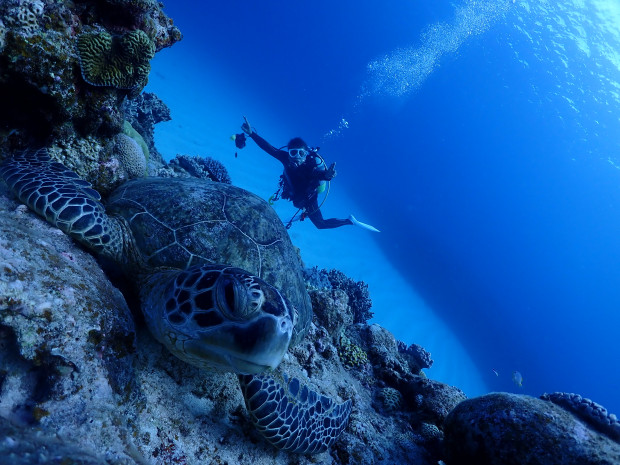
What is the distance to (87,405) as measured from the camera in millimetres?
1205

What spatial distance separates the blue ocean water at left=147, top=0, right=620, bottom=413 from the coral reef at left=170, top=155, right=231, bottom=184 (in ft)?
60.6

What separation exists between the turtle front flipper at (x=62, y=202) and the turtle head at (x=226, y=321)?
32.5 inches

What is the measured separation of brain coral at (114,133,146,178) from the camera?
312 centimetres

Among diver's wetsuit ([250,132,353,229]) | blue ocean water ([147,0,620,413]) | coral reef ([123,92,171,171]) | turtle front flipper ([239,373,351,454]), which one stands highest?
blue ocean water ([147,0,620,413])

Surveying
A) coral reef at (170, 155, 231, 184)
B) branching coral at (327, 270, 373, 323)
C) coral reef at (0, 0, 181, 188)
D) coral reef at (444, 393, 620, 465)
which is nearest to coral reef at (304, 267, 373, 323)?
branching coral at (327, 270, 373, 323)

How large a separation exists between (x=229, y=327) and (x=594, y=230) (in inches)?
2590

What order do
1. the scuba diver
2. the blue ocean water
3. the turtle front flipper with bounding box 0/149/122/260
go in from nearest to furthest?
1. the turtle front flipper with bounding box 0/149/122/260
2. the scuba diver
3. the blue ocean water

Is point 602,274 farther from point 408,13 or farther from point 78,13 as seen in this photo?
point 78,13

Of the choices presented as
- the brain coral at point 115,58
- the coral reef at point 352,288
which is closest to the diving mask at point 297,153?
the coral reef at point 352,288

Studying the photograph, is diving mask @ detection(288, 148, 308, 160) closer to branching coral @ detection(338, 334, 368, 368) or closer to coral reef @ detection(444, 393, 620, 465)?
branching coral @ detection(338, 334, 368, 368)

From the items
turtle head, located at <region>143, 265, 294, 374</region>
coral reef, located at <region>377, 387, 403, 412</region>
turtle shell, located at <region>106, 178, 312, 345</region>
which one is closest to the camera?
turtle head, located at <region>143, 265, 294, 374</region>

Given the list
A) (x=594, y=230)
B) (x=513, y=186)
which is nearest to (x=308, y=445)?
(x=513, y=186)

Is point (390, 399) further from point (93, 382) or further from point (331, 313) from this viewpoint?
point (93, 382)

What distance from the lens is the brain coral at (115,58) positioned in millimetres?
2350
